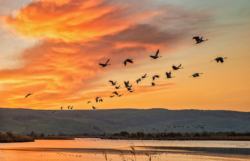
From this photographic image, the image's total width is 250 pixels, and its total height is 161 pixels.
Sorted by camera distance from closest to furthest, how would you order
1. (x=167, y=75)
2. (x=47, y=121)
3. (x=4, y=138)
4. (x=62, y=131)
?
(x=167, y=75)
(x=4, y=138)
(x=62, y=131)
(x=47, y=121)

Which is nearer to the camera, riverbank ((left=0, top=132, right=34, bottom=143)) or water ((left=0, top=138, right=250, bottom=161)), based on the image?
water ((left=0, top=138, right=250, bottom=161))

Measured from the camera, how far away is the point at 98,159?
40.0m

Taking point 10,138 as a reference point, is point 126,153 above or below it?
below

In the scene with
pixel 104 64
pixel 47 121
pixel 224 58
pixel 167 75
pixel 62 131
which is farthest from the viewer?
pixel 47 121

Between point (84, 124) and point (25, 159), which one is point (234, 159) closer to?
point (25, 159)

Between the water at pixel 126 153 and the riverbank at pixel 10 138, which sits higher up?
the riverbank at pixel 10 138

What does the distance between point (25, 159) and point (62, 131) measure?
5584 inches

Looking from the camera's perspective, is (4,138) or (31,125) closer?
(4,138)

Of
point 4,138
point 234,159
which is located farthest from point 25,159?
point 4,138

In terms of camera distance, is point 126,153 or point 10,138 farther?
point 10,138

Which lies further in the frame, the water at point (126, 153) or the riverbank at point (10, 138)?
the riverbank at point (10, 138)

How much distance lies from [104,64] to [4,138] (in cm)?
5882

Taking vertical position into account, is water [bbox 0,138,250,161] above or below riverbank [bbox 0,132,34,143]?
below

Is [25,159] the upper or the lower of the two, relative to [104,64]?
lower
